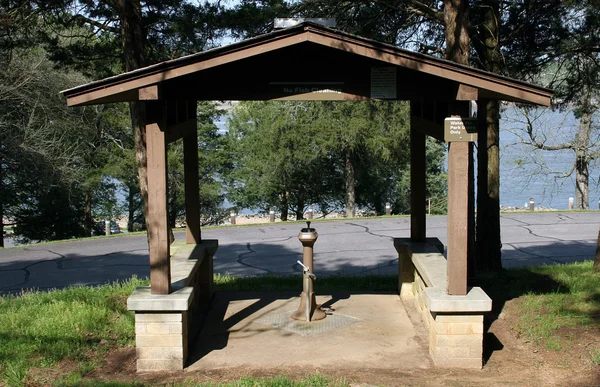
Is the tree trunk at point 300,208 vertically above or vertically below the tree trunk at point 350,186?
below

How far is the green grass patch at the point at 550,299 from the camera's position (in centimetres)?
668

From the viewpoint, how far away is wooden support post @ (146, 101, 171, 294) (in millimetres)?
5910

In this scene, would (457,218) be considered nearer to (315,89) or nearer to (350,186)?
(315,89)

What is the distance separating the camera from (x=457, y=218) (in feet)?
19.4

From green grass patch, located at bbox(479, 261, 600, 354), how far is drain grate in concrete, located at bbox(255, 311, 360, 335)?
1960mm

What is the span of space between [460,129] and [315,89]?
4.94 ft

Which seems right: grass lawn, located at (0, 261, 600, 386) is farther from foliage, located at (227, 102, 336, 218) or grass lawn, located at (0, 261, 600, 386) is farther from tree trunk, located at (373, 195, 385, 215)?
tree trunk, located at (373, 195, 385, 215)

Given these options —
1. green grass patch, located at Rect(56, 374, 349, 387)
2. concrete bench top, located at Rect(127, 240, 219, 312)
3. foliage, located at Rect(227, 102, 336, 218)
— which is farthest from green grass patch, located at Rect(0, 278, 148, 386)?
foliage, located at Rect(227, 102, 336, 218)

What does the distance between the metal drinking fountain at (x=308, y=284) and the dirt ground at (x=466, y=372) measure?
145 cm

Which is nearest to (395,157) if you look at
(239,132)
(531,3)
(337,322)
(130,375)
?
(239,132)

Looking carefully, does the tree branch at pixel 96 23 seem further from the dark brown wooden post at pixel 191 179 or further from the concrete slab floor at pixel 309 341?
the concrete slab floor at pixel 309 341

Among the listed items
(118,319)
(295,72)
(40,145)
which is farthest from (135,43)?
(40,145)

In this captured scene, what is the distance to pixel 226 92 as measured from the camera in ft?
20.8

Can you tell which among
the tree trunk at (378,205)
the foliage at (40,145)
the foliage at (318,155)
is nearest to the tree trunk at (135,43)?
the foliage at (40,145)
